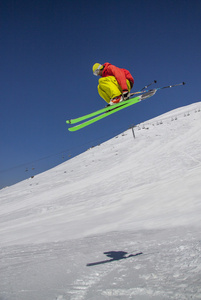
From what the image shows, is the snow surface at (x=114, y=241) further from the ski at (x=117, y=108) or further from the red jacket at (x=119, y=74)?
the red jacket at (x=119, y=74)

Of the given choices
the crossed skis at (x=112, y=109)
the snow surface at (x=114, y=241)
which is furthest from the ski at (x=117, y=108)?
the snow surface at (x=114, y=241)

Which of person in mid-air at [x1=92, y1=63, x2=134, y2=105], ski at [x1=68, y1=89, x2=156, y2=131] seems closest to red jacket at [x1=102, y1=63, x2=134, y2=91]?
person in mid-air at [x1=92, y1=63, x2=134, y2=105]

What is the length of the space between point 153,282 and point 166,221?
8.44 ft

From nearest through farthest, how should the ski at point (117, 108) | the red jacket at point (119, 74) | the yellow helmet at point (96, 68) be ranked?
1. the red jacket at point (119, 74)
2. the yellow helmet at point (96, 68)
3. the ski at point (117, 108)

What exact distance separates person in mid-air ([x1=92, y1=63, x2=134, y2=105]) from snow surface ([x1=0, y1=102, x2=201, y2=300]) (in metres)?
2.27

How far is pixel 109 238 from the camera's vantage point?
12.9 ft

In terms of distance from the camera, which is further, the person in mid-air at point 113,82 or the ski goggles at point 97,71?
the ski goggles at point 97,71

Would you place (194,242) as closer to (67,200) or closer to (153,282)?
(153,282)

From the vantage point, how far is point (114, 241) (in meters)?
3.68

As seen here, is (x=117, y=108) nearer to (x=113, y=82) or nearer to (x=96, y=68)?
(x=113, y=82)

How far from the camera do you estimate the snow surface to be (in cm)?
210

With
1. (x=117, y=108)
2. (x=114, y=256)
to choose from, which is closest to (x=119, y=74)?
(x=117, y=108)

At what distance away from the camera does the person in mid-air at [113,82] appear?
11.2 ft

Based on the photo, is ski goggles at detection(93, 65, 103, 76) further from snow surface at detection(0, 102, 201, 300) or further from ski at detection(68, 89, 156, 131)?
snow surface at detection(0, 102, 201, 300)
